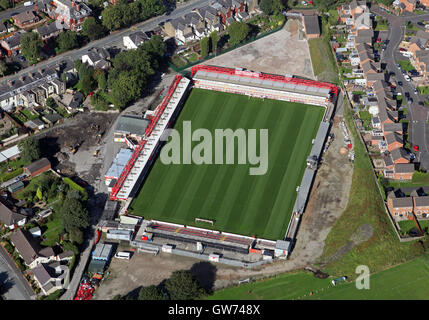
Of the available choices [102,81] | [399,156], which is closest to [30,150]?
[102,81]

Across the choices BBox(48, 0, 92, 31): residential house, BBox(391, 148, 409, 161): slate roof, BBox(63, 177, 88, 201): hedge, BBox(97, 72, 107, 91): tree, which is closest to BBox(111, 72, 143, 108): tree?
BBox(97, 72, 107, 91): tree

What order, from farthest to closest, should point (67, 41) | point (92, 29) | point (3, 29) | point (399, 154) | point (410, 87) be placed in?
point (3, 29) < point (92, 29) < point (67, 41) < point (410, 87) < point (399, 154)

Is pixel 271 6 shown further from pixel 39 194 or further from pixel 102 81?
pixel 39 194

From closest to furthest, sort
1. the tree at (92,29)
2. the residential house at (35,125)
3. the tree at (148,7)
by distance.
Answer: the residential house at (35,125) < the tree at (92,29) < the tree at (148,7)

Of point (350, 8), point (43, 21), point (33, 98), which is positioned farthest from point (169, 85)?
point (350, 8)

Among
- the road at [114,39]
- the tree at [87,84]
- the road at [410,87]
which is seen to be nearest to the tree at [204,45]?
the road at [114,39]

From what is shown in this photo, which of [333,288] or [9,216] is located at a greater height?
[9,216]

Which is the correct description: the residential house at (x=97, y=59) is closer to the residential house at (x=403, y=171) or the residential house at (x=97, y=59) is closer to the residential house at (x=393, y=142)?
the residential house at (x=393, y=142)
